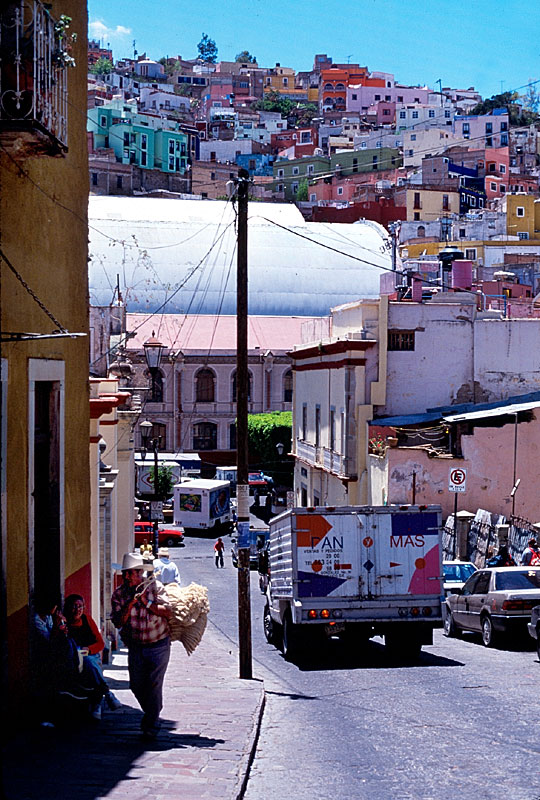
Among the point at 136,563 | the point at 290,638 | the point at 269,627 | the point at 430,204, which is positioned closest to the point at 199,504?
the point at 269,627

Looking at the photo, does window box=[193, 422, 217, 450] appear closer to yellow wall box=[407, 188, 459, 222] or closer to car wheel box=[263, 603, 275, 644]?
yellow wall box=[407, 188, 459, 222]

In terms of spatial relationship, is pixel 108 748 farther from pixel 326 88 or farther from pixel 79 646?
pixel 326 88

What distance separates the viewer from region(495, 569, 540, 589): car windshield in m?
17.7

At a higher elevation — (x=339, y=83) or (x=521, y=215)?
(x=339, y=83)

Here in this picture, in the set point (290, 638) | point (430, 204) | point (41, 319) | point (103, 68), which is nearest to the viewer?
point (41, 319)

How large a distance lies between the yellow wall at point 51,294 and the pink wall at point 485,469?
18.4 meters

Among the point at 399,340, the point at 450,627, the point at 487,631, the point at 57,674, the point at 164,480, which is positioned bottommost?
the point at 164,480

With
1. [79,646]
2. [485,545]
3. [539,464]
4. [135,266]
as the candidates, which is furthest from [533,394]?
[135,266]

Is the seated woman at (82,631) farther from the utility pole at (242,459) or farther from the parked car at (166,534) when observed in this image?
the parked car at (166,534)

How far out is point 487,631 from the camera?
17.8 m

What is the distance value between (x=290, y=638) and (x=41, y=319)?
8.24m

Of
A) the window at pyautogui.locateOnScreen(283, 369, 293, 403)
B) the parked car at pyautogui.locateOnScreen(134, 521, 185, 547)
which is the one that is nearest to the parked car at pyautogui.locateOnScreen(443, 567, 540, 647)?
the parked car at pyautogui.locateOnScreen(134, 521, 185, 547)

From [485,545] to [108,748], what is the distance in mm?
19679

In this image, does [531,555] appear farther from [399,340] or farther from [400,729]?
[400,729]
